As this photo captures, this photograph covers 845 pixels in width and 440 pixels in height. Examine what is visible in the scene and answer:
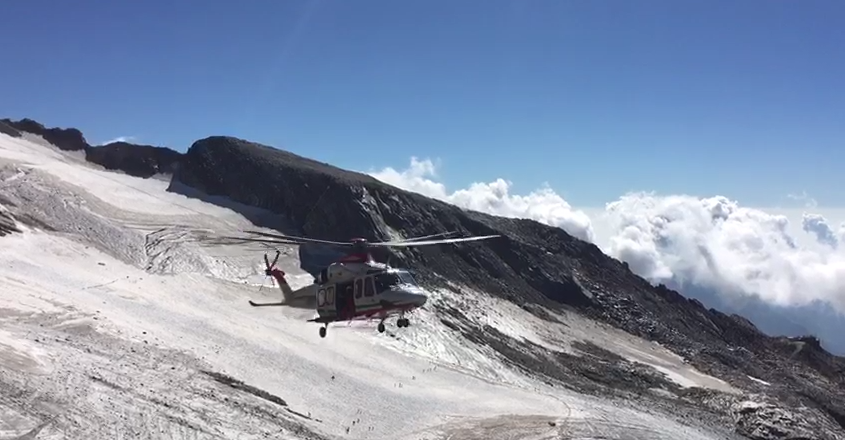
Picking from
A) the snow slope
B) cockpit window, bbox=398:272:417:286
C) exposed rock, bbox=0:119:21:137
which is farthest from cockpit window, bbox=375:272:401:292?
exposed rock, bbox=0:119:21:137

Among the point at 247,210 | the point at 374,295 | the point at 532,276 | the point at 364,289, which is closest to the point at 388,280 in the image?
the point at 374,295

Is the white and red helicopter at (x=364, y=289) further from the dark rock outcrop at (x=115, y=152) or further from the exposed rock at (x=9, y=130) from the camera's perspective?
the exposed rock at (x=9, y=130)

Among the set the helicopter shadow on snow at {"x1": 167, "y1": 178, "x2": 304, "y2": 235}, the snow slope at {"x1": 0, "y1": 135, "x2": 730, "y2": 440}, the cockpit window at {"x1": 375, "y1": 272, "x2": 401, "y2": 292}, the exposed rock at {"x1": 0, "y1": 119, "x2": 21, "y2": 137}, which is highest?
the exposed rock at {"x1": 0, "y1": 119, "x2": 21, "y2": 137}

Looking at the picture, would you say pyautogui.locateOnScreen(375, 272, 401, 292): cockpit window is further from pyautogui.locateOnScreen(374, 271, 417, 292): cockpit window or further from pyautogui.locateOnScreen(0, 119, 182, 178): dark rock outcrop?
pyautogui.locateOnScreen(0, 119, 182, 178): dark rock outcrop

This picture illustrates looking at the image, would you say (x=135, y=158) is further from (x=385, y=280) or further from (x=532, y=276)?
(x=385, y=280)

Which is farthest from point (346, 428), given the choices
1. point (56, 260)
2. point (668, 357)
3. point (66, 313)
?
point (668, 357)

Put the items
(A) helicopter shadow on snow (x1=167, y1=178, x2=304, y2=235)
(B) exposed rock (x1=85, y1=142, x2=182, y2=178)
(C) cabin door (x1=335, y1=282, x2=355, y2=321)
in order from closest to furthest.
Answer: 1. (C) cabin door (x1=335, y1=282, x2=355, y2=321)
2. (A) helicopter shadow on snow (x1=167, y1=178, x2=304, y2=235)
3. (B) exposed rock (x1=85, y1=142, x2=182, y2=178)

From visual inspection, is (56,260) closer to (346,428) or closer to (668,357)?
(346,428)
